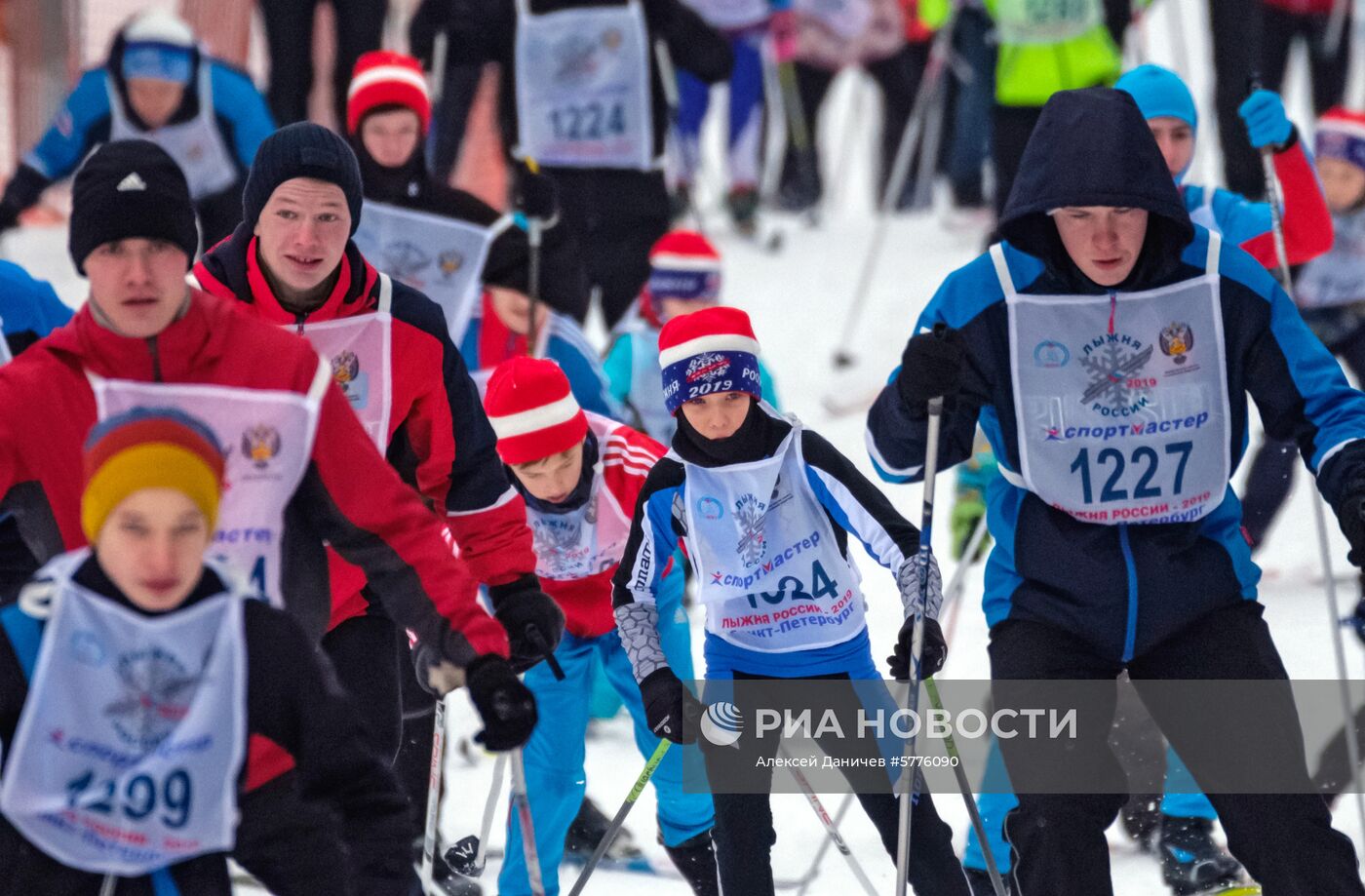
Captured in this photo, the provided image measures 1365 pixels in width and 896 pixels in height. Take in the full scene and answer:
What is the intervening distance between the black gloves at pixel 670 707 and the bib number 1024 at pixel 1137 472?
104 centimetres

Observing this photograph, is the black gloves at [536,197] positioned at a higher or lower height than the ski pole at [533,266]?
higher

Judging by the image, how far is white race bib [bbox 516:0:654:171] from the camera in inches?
318

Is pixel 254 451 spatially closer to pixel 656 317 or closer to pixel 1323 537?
pixel 1323 537

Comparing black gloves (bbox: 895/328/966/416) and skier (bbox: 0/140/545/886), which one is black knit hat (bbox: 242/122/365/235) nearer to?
skier (bbox: 0/140/545/886)

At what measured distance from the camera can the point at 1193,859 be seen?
16.5 feet

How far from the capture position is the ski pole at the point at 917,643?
4027 millimetres

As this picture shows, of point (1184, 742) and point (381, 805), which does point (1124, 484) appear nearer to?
point (1184, 742)

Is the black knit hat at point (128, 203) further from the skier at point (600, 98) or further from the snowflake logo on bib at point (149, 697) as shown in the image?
the skier at point (600, 98)

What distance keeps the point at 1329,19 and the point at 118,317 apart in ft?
30.1

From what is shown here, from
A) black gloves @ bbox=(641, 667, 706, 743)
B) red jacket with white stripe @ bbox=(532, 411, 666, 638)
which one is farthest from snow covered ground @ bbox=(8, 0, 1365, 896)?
black gloves @ bbox=(641, 667, 706, 743)

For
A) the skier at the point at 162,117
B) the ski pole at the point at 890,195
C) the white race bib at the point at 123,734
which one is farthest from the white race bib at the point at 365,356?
the ski pole at the point at 890,195

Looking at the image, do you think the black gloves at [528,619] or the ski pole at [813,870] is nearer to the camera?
the black gloves at [528,619]

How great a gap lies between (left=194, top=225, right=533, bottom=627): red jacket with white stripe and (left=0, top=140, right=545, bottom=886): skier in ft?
1.55

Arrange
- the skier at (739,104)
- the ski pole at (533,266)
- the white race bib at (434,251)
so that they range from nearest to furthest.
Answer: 1. the ski pole at (533,266)
2. the white race bib at (434,251)
3. the skier at (739,104)
